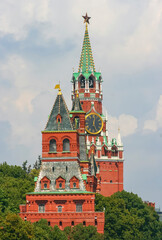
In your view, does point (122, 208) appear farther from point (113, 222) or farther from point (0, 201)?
point (0, 201)

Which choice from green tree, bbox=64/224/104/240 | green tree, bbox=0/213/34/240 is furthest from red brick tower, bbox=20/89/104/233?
green tree, bbox=0/213/34/240

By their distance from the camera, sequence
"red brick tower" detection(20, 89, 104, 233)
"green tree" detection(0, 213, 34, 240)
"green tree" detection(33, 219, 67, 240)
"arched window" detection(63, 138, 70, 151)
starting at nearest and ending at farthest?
A: "green tree" detection(0, 213, 34, 240) < "green tree" detection(33, 219, 67, 240) < "red brick tower" detection(20, 89, 104, 233) < "arched window" detection(63, 138, 70, 151)

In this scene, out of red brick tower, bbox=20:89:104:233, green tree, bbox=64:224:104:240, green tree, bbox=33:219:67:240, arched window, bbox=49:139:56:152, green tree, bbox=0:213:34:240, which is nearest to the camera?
green tree, bbox=0:213:34:240

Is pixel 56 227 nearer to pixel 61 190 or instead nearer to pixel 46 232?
pixel 46 232

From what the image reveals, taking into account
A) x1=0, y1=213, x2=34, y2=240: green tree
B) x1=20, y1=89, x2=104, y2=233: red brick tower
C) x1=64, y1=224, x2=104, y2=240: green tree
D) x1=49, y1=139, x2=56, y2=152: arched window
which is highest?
x1=49, y1=139, x2=56, y2=152: arched window

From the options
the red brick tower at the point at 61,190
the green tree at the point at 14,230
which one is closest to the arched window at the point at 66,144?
the red brick tower at the point at 61,190

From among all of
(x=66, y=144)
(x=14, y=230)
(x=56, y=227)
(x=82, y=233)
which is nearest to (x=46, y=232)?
(x=56, y=227)

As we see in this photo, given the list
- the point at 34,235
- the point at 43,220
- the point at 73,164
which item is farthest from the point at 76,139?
the point at 34,235

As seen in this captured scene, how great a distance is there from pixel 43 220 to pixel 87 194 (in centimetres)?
886

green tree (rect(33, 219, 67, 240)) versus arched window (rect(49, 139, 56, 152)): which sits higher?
arched window (rect(49, 139, 56, 152))

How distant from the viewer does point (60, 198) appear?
17600 centimetres

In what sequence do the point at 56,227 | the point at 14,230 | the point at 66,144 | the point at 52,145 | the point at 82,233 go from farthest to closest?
the point at 52,145 < the point at 66,144 < the point at 82,233 < the point at 56,227 < the point at 14,230

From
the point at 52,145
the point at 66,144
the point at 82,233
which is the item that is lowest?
the point at 82,233

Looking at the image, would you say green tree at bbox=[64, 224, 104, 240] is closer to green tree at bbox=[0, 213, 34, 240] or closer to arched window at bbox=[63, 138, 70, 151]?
arched window at bbox=[63, 138, 70, 151]
